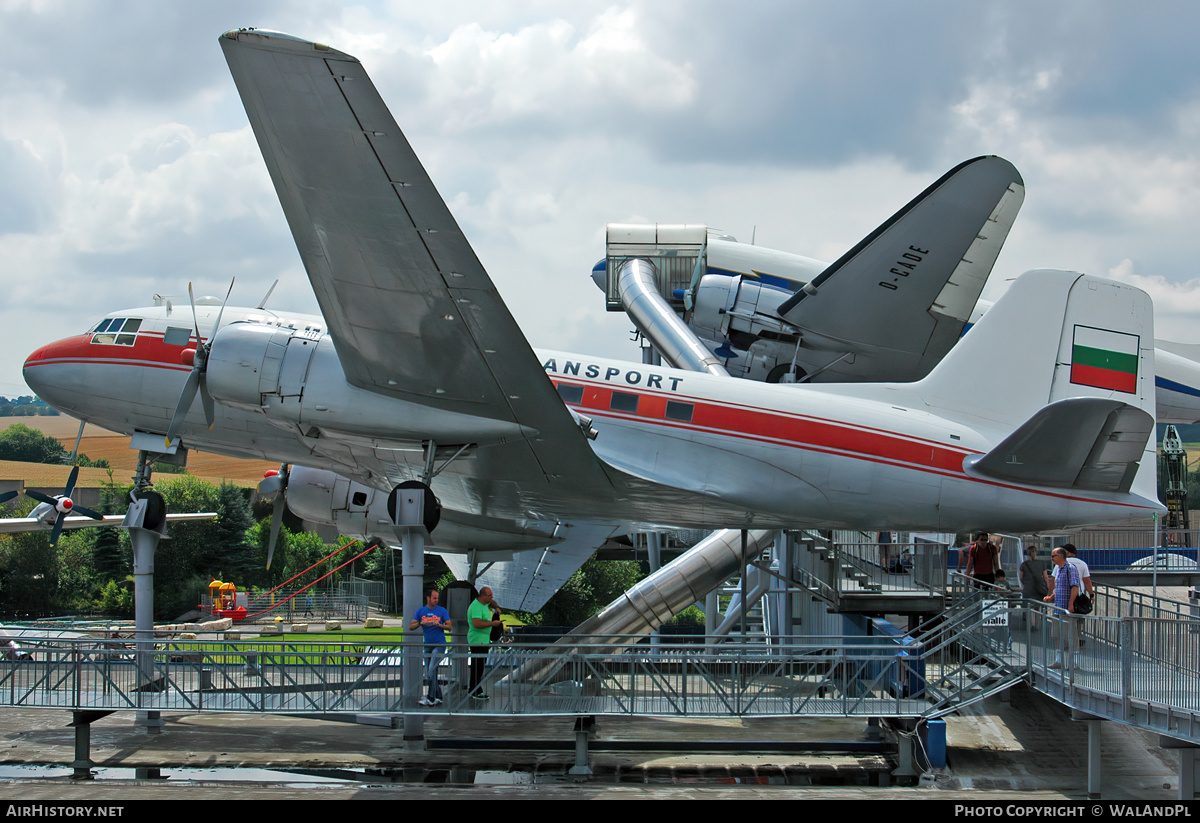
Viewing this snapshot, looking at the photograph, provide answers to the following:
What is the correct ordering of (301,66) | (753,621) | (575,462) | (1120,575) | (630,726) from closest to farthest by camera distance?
1. (301,66)
2. (575,462)
3. (630,726)
4. (1120,575)
5. (753,621)

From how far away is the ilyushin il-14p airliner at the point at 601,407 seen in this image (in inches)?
494

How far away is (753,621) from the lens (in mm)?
35406

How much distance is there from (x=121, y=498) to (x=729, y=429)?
68.4m

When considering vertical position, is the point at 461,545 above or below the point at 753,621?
above

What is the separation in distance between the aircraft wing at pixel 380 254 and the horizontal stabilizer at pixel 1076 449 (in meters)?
6.43

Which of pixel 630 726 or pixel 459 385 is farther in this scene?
pixel 630 726

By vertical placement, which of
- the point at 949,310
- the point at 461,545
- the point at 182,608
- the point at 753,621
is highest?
the point at 949,310

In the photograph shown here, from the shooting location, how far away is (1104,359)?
15.4 meters

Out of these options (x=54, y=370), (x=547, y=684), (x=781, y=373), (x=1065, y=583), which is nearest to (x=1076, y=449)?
(x=1065, y=583)

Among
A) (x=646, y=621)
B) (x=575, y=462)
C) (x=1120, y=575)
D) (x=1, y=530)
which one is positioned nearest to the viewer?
(x=575, y=462)

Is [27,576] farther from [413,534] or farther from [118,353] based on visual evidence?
[413,534]

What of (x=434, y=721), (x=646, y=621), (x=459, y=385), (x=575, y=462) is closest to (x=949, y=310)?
(x=646, y=621)

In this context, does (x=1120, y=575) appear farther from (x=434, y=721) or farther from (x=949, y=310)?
(x=434, y=721)

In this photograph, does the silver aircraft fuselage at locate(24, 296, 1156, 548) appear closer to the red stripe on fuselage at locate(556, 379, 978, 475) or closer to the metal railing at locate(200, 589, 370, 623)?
the red stripe on fuselage at locate(556, 379, 978, 475)
